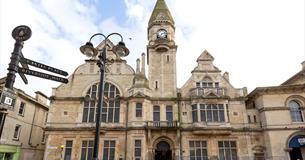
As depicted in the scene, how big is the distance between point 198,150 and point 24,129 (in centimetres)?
2003

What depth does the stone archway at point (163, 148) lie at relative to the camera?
890 inches

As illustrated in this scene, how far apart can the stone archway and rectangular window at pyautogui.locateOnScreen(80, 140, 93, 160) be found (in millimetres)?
6793

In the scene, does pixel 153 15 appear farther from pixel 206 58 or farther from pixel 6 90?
pixel 6 90

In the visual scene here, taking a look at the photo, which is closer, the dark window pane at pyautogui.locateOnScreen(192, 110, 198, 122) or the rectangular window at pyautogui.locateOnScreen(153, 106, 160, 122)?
the dark window pane at pyautogui.locateOnScreen(192, 110, 198, 122)

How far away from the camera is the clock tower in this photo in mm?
24797

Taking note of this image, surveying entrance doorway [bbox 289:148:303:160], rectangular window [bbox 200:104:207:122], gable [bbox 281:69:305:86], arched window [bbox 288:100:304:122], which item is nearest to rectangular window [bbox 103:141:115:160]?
rectangular window [bbox 200:104:207:122]

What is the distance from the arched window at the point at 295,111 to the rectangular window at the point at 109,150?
19454mm

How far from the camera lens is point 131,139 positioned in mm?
21625

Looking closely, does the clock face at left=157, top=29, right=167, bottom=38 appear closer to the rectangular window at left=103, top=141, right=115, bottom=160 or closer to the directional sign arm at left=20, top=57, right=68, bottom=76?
the rectangular window at left=103, top=141, right=115, bottom=160

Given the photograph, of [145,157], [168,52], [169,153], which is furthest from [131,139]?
[168,52]

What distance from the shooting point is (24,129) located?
24.5 m

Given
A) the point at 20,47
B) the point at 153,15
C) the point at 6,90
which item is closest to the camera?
the point at 6,90

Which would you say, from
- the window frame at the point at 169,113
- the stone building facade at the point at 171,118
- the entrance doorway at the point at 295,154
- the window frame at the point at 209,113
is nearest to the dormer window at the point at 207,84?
the stone building facade at the point at 171,118

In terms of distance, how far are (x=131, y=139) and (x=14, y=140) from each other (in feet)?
42.7
